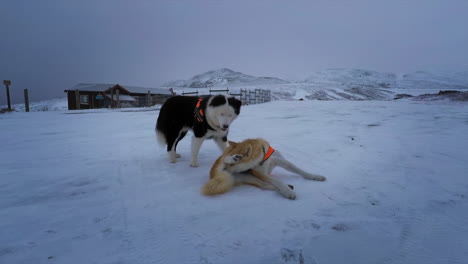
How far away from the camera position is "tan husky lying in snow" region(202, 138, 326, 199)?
2.08 m

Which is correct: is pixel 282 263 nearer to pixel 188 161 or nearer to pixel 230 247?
pixel 230 247

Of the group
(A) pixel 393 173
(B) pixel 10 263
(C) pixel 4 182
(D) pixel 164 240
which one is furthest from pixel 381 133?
(C) pixel 4 182

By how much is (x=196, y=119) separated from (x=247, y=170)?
53.4 inches

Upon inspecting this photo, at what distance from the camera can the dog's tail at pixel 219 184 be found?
2055 mm

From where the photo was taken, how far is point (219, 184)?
2.09m

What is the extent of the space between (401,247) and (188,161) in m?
2.83

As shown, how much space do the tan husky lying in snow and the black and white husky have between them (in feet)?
2.49

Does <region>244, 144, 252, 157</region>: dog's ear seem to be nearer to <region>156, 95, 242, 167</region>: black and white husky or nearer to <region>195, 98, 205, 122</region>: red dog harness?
<region>156, 95, 242, 167</region>: black and white husky

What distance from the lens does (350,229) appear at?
1480mm

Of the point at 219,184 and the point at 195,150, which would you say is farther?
the point at 195,150

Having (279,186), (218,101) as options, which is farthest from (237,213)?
(218,101)

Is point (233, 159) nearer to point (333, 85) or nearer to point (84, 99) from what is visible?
point (84, 99)

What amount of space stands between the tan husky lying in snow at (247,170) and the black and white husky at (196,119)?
29.9 inches

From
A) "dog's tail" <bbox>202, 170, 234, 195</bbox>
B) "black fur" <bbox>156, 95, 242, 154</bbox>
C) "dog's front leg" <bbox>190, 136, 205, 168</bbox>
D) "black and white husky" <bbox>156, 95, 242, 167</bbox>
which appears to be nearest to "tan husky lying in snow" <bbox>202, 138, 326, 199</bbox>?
"dog's tail" <bbox>202, 170, 234, 195</bbox>
